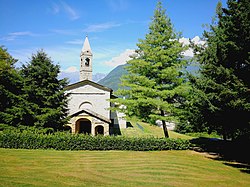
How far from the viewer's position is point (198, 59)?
2145 cm

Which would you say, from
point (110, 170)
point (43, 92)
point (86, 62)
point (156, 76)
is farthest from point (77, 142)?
point (86, 62)

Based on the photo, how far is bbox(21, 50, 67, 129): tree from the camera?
21766mm

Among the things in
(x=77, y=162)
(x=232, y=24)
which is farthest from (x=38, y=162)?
(x=232, y=24)

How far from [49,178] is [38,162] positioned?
156 inches

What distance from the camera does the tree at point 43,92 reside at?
21.8 meters

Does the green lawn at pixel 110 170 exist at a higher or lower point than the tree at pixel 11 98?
lower

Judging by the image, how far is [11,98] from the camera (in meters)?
22.5

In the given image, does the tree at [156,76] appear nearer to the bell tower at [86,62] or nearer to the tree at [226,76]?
the tree at [226,76]

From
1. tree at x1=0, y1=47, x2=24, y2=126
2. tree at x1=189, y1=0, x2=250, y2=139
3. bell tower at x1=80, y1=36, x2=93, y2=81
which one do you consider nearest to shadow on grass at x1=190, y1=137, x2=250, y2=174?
tree at x1=189, y1=0, x2=250, y2=139

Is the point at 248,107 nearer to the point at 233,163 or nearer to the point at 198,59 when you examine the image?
the point at 233,163

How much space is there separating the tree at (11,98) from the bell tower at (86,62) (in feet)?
37.5

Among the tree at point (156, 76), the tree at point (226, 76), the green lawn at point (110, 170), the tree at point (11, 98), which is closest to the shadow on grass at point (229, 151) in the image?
the green lawn at point (110, 170)

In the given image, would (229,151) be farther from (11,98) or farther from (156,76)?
(11,98)

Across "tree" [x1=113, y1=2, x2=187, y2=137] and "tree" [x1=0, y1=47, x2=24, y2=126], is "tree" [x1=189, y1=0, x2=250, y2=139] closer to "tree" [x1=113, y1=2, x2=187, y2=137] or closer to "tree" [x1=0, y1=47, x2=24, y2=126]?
"tree" [x1=113, y1=2, x2=187, y2=137]
